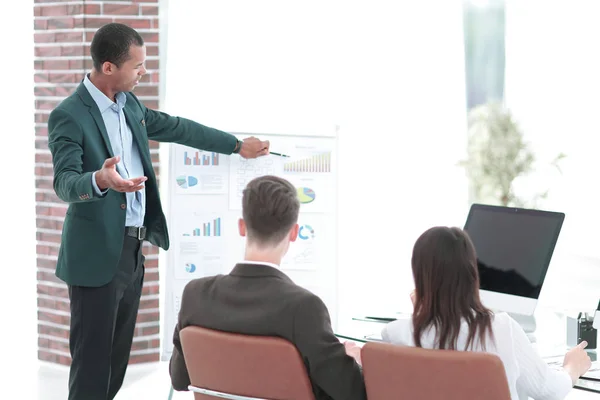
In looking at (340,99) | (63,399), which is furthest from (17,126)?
(340,99)

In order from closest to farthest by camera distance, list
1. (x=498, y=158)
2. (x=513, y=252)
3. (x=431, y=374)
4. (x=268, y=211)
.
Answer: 1. (x=431, y=374)
2. (x=268, y=211)
3. (x=513, y=252)
4. (x=498, y=158)

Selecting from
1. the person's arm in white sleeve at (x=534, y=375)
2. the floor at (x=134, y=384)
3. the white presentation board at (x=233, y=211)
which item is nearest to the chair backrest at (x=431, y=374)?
the person's arm in white sleeve at (x=534, y=375)

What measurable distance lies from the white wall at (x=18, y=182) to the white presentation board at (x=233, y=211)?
160 cm

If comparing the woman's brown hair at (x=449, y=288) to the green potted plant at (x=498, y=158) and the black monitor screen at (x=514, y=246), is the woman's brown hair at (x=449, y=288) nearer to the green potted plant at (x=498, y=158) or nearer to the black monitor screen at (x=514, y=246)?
the black monitor screen at (x=514, y=246)

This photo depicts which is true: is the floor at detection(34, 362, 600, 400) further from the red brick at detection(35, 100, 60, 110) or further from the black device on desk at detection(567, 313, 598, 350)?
the red brick at detection(35, 100, 60, 110)

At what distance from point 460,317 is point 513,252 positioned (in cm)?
103

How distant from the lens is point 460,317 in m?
1.98

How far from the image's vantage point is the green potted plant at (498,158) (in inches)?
199

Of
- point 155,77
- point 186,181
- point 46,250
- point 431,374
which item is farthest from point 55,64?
point 431,374

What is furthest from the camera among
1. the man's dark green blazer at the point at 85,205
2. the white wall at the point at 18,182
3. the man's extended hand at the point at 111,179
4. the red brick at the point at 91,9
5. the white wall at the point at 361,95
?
the white wall at the point at 361,95

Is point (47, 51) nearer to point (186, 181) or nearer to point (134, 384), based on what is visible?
point (186, 181)

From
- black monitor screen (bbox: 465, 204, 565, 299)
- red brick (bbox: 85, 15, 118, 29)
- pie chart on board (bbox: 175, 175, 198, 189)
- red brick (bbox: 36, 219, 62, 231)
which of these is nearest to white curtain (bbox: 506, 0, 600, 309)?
black monitor screen (bbox: 465, 204, 565, 299)

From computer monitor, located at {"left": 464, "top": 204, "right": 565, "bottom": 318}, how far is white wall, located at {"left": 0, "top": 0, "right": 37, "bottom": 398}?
291 cm

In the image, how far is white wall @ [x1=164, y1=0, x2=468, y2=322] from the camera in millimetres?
5176
